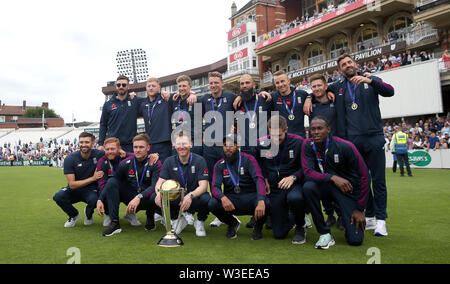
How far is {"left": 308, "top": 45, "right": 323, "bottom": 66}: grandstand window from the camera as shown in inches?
1400

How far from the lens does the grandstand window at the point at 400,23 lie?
27.8m

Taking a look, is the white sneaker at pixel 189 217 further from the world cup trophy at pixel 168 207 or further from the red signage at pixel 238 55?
the red signage at pixel 238 55

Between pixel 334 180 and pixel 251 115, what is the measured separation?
2.03 m

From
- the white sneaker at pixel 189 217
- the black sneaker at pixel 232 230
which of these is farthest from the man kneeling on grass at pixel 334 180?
the white sneaker at pixel 189 217

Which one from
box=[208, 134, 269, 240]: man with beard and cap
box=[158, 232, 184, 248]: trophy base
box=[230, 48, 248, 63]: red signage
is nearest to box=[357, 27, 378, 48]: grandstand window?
box=[230, 48, 248, 63]: red signage

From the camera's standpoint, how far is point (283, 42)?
35594mm

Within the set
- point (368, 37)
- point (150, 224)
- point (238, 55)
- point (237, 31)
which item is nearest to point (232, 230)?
point (150, 224)

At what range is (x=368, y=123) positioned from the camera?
510 centimetres

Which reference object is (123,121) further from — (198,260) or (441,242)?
(441,242)

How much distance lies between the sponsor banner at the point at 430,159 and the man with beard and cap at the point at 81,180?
50.6 feet

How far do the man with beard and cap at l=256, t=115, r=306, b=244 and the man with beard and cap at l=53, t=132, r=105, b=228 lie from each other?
2864 mm

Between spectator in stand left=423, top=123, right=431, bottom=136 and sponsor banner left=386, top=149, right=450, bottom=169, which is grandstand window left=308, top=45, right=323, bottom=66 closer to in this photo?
spectator in stand left=423, top=123, right=431, bottom=136

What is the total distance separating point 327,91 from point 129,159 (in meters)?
3.41
